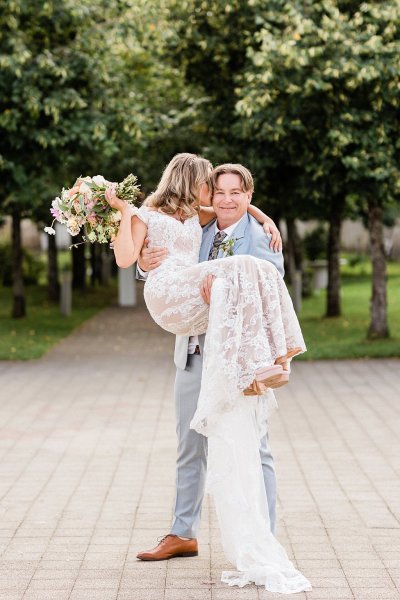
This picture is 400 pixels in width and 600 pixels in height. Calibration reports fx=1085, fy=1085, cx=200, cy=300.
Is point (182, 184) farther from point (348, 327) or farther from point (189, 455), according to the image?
point (348, 327)

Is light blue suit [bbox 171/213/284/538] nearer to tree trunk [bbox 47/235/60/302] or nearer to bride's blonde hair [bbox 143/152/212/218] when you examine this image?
bride's blonde hair [bbox 143/152/212/218]

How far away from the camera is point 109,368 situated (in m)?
15.2

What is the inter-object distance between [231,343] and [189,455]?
0.78 m

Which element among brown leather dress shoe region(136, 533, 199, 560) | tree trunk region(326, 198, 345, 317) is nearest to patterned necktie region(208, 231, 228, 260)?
brown leather dress shoe region(136, 533, 199, 560)

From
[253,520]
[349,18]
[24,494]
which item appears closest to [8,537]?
[24,494]

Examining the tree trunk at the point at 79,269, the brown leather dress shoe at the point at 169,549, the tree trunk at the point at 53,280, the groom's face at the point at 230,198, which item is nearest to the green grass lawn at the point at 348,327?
the tree trunk at the point at 53,280

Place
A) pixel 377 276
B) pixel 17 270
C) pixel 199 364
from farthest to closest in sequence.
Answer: pixel 17 270 < pixel 377 276 < pixel 199 364

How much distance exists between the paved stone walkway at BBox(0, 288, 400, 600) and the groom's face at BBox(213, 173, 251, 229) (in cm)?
181

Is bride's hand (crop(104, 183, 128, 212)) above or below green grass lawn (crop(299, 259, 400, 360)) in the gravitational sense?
above

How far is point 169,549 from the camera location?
18.8ft

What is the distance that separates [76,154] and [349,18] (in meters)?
5.00

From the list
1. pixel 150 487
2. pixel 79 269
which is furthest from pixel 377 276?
pixel 79 269

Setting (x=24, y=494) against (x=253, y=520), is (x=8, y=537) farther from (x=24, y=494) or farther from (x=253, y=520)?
(x=253, y=520)

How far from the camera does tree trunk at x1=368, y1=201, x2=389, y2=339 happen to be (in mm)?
17688
